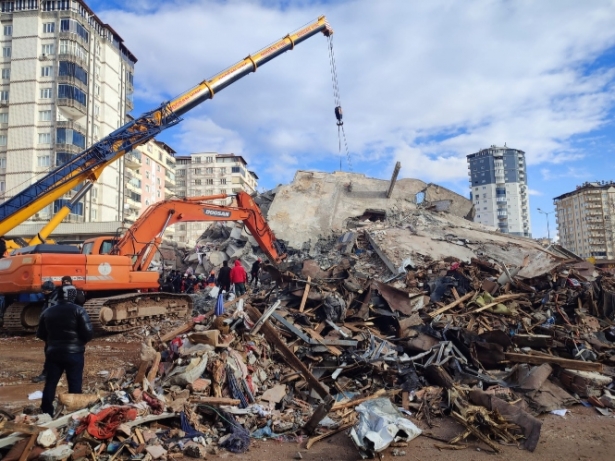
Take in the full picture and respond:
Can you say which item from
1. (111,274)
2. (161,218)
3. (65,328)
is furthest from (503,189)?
(65,328)

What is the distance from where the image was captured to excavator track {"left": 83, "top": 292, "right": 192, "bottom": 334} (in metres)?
9.91

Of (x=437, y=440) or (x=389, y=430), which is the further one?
(x=437, y=440)

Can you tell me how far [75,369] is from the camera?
4.81 m

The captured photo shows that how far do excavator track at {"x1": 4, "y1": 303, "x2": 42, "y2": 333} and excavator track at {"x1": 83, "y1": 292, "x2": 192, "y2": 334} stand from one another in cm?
143

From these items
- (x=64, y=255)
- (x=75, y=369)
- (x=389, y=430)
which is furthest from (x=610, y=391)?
(x=64, y=255)

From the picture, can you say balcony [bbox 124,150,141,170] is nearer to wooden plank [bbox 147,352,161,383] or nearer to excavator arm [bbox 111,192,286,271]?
excavator arm [bbox 111,192,286,271]

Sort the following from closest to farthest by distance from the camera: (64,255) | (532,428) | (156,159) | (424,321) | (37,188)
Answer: (532,428) < (424,321) < (64,255) < (37,188) < (156,159)

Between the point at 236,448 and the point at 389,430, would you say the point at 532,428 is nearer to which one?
the point at 389,430

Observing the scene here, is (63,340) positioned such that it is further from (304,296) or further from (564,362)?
(564,362)

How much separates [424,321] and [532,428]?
11.6ft

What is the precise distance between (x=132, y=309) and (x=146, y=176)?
4871cm

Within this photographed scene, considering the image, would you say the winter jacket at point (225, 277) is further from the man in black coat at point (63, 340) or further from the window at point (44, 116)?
the window at point (44, 116)

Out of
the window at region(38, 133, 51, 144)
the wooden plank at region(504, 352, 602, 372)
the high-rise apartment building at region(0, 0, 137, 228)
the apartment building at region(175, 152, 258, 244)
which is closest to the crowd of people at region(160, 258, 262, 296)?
the wooden plank at region(504, 352, 602, 372)

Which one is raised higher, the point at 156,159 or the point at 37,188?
the point at 156,159
